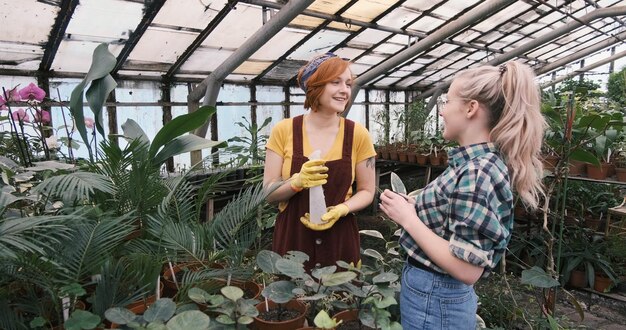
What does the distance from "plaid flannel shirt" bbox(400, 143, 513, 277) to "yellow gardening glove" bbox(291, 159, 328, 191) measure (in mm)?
452

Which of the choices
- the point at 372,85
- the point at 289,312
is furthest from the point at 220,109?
the point at 289,312

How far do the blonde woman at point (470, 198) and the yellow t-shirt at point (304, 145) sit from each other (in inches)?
18.6


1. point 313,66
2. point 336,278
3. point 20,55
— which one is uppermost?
point 20,55

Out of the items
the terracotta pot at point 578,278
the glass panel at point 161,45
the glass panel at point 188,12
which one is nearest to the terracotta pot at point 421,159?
the terracotta pot at point 578,278

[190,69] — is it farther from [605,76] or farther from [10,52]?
[605,76]

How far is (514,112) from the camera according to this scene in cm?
88

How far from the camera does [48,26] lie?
11.3 feet

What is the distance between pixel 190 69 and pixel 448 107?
14.7 ft

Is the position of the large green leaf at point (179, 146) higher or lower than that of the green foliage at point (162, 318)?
higher

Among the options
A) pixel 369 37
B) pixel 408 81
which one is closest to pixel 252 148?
pixel 369 37

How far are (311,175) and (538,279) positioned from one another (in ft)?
2.76

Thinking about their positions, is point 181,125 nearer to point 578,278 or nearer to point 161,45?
point 578,278

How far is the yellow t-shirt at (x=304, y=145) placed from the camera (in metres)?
1.45

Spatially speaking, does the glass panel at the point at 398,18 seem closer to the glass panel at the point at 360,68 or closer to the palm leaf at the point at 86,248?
the glass panel at the point at 360,68
